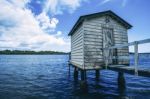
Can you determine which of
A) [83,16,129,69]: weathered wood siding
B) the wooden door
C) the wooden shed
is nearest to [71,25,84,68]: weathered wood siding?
the wooden shed

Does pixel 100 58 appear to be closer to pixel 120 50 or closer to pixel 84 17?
pixel 120 50

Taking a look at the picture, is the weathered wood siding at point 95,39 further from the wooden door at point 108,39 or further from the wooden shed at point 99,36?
the wooden door at point 108,39

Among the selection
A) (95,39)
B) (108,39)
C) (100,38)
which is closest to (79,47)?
(95,39)

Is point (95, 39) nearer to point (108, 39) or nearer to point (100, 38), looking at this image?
point (100, 38)

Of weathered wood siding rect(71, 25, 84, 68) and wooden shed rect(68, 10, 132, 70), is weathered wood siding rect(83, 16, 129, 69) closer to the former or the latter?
wooden shed rect(68, 10, 132, 70)

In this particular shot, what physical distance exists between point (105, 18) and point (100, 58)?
3364mm

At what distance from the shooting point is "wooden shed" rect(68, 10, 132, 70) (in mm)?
11961

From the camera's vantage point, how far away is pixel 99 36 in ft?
41.0

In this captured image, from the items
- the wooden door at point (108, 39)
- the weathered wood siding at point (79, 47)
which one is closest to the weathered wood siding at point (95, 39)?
the wooden door at point (108, 39)

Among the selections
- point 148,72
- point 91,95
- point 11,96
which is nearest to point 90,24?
point 91,95

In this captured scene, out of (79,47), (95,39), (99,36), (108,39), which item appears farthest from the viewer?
(79,47)

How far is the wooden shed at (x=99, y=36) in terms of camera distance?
11961mm

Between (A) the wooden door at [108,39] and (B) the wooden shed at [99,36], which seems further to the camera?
(A) the wooden door at [108,39]

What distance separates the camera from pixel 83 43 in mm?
11859
